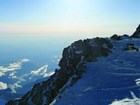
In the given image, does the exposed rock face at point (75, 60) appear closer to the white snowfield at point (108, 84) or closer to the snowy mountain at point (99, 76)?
the snowy mountain at point (99, 76)

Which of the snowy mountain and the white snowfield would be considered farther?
the snowy mountain

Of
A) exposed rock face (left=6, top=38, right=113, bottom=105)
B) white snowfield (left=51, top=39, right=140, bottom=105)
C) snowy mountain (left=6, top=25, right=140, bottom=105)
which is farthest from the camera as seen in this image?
exposed rock face (left=6, top=38, right=113, bottom=105)

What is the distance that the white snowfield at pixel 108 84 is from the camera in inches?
1356

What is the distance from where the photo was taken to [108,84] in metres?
40.6

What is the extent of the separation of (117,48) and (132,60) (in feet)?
35.7

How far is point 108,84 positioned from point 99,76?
4.34m

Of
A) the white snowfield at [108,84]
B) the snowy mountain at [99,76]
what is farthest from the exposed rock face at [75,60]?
the white snowfield at [108,84]

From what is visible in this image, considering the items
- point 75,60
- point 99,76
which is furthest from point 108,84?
point 75,60

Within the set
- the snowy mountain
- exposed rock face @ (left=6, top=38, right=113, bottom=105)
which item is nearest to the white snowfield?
the snowy mountain

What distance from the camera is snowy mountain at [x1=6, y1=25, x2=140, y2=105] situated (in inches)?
1395

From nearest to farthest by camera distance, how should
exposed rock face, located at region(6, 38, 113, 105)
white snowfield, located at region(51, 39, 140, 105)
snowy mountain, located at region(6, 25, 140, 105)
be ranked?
white snowfield, located at region(51, 39, 140, 105) → snowy mountain, located at region(6, 25, 140, 105) → exposed rock face, located at region(6, 38, 113, 105)

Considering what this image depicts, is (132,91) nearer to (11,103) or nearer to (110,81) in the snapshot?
(110,81)

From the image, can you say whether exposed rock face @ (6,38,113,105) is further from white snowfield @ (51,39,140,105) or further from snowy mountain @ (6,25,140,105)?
white snowfield @ (51,39,140,105)

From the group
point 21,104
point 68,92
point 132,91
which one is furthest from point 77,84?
point 21,104
